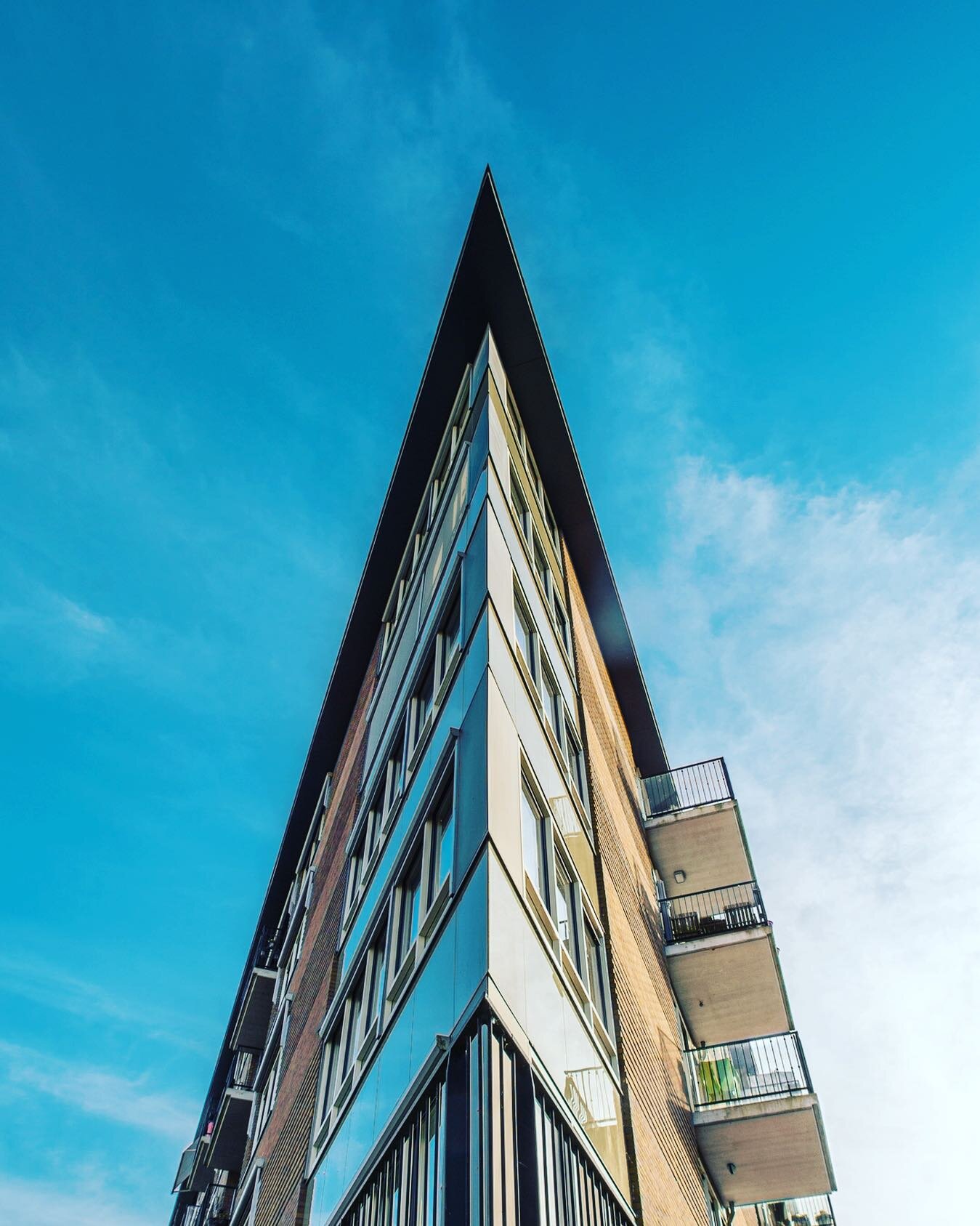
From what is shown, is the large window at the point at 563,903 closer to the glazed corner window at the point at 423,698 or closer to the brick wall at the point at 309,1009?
the glazed corner window at the point at 423,698

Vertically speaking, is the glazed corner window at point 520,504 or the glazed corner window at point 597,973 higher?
the glazed corner window at point 520,504

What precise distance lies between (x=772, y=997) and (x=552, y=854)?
7748mm

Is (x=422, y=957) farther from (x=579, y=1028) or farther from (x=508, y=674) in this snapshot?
(x=508, y=674)

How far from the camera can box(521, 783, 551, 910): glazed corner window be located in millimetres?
8188

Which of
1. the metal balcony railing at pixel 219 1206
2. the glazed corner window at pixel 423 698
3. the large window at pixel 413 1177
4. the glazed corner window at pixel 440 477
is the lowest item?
the large window at pixel 413 1177

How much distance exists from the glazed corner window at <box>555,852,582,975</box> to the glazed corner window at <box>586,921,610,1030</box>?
0.37 metres

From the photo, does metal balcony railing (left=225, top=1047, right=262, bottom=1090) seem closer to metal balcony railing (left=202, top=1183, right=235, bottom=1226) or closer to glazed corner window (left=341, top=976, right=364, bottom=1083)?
metal balcony railing (left=202, top=1183, right=235, bottom=1226)

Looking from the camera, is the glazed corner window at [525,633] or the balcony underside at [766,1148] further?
the balcony underside at [766,1148]

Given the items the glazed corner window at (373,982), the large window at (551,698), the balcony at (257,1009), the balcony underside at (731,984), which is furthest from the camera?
the balcony at (257,1009)

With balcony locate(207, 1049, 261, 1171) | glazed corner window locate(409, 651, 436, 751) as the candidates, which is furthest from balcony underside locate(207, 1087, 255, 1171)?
glazed corner window locate(409, 651, 436, 751)

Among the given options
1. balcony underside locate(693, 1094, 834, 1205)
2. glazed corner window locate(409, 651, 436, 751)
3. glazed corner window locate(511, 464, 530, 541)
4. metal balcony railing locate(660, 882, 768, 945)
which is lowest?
balcony underside locate(693, 1094, 834, 1205)

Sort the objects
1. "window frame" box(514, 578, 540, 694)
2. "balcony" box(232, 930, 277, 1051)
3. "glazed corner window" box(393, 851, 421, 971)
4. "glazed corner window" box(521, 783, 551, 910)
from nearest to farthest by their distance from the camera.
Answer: "glazed corner window" box(521, 783, 551, 910) < "glazed corner window" box(393, 851, 421, 971) < "window frame" box(514, 578, 540, 694) < "balcony" box(232, 930, 277, 1051)

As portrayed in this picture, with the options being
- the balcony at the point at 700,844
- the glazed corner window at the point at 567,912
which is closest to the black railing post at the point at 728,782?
the balcony at the point at 700,844

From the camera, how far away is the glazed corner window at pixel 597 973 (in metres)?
9.33
